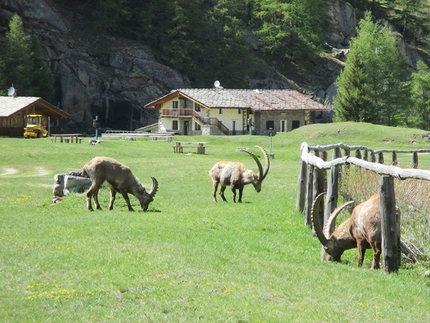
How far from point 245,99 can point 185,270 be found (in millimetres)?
80886

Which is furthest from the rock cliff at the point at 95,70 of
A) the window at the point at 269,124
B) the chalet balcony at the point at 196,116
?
the window at the point at 269,124

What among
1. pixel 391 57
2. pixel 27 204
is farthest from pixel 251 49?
pixel 27 204

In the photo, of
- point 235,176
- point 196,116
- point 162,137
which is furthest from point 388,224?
point 196,116

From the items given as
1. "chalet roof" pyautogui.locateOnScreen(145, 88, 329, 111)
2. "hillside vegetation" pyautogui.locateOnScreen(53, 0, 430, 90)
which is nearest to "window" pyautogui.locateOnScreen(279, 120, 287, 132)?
"chalet roof" pyautogui.locateOnScreen(145, 88, 329, 111)

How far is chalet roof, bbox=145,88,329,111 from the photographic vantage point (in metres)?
90.3

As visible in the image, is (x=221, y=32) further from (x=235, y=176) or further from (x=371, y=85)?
(x=235, y=176)

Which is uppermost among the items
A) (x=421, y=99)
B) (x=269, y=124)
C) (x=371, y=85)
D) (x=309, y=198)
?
(x=371, y=85)

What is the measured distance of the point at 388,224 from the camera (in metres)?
12.7

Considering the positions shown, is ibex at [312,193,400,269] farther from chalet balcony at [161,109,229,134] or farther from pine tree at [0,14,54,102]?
pine tree at [0,14,54,102]

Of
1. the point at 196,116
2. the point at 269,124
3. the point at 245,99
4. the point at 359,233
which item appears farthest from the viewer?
the point at 269,124

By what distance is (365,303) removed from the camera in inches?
430

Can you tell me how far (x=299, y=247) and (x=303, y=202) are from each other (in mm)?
5710

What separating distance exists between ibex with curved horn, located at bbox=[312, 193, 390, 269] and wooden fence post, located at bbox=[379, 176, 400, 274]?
2.00 feet

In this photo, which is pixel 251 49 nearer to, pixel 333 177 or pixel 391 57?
pixel 391 57
